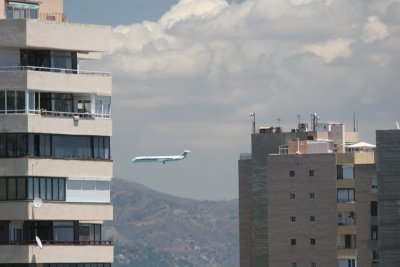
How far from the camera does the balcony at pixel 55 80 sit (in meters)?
94.5

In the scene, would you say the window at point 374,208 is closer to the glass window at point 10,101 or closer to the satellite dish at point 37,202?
the glass window at point 10,101

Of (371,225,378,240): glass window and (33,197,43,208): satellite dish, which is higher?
(33,197,43,208): satellite dish

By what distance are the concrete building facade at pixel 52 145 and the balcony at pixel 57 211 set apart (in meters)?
0.05

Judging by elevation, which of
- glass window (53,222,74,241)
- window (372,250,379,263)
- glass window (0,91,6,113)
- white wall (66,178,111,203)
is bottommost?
window (372,250,379,263)

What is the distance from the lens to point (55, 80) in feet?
315

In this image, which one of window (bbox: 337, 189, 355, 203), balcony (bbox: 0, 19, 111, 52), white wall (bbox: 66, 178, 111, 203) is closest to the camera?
balcony (bbox: 0, 19, 111, 52)

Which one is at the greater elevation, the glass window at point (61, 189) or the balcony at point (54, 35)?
the balcony at point (54, 35)

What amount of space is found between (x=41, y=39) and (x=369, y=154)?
272 feet

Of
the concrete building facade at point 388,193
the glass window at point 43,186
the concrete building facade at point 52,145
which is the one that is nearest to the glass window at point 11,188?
the concrete building facade at point 52,145

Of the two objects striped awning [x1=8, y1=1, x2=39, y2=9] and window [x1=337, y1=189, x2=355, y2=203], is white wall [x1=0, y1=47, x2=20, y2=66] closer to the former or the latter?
striped awning [x1=8, y1=1, x2=39, y2=9]

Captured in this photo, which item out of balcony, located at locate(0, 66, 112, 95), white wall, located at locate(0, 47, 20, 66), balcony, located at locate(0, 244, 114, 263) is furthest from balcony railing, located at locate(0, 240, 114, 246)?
white wall, located at locate(0, 47, 20, 66)

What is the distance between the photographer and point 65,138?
9619 cm

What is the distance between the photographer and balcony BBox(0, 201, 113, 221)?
93.7 m

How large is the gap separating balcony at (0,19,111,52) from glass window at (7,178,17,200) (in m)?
7.10
